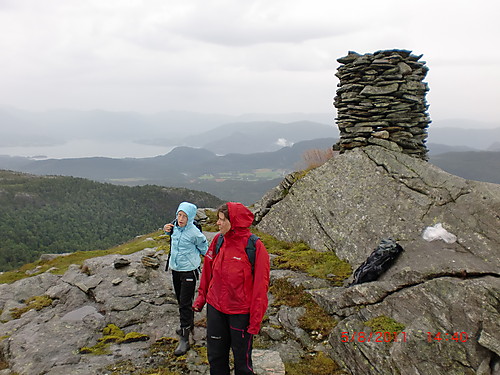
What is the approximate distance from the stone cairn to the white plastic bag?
648cm

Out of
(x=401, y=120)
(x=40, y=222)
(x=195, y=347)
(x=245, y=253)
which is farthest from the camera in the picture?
(x=40, y=222)

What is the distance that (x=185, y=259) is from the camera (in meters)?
9.64

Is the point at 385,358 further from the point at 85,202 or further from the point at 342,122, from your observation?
the point at 85,202

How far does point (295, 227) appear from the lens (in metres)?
18.3

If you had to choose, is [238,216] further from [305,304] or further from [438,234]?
[438,234]

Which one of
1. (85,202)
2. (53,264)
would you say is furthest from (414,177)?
(85,202)

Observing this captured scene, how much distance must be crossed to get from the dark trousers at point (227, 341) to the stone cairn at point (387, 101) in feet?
48.2

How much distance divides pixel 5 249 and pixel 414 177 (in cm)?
12859

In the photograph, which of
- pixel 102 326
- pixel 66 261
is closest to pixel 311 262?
pixel 102 326

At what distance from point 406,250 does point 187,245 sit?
26.3ft

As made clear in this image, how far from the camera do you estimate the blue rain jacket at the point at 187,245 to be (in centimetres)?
964

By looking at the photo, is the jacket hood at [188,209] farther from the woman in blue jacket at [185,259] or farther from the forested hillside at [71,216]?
the forested hillside at [71,216]

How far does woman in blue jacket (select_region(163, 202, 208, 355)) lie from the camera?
963cm

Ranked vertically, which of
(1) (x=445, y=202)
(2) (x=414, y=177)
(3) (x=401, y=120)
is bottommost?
(1) (x=445, y=202)
